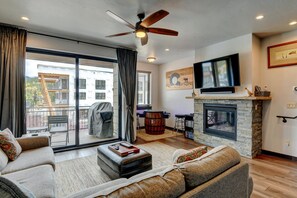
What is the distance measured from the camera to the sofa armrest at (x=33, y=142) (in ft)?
8.17

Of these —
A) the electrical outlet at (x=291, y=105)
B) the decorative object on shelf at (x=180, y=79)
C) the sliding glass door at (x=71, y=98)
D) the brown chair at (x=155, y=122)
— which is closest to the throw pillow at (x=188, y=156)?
the electrical outlet at (x=291, y=105)

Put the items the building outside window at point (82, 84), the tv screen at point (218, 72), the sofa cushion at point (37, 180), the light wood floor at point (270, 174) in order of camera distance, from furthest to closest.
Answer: the building outside window at point (82, 84) → the tv screen at point (218, 72) → the light wood floor at point (270, 174) → the sofa cushion at point (37, 180)

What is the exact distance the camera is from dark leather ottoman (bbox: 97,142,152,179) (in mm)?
2174

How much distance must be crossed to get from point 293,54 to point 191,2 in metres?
2.52

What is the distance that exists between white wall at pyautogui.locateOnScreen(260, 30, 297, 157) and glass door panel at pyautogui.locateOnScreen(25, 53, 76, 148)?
461 centimetres

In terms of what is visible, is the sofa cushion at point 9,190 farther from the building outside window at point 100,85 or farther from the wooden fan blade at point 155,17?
the building outside window at point 100,85

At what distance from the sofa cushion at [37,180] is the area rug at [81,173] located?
22.7 inches

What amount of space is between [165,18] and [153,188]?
275 cm

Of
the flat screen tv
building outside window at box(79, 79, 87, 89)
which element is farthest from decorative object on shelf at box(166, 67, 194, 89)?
building outside window at box(79, 79, 87, 89)

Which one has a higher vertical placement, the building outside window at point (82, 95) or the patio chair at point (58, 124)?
the building outside window at point (82, 95)

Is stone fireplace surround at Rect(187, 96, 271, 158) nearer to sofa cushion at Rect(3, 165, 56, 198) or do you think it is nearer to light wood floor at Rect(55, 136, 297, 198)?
light wood floor at Rect(55, 136, 297, 198)

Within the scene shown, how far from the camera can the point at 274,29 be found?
323 centimetres

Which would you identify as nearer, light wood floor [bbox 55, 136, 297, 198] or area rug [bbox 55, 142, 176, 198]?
light wood floor [bbox 55, 136, 297, 198]

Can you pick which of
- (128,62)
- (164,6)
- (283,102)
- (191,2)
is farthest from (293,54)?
(128,62)
